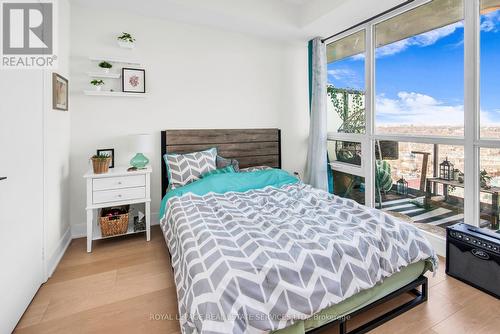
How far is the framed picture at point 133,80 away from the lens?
3.07 meters

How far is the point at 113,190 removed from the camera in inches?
106

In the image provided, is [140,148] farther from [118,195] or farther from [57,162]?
[57,162]

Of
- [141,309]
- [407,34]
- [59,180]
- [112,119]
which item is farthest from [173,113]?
[407,34]

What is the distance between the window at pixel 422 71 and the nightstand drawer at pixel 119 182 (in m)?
2.85

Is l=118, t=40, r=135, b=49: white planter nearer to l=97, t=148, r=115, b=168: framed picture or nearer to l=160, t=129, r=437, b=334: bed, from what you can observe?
l=97, t=148, r=115, b=168: framed picture

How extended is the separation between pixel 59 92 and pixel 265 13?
243 centimetres

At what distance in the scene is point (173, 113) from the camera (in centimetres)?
337

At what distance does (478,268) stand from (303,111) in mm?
2835

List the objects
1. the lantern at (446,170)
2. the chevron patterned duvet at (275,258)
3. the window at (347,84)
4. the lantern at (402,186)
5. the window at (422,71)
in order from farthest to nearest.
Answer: the window at (347,84), the lantern at (402,186), the lantern at (446,170), the window at (422,71), the chevron patterned duvet at (275,258)

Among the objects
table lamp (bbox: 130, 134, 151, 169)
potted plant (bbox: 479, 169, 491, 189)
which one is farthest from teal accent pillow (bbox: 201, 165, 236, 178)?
potted plant (bbox: 479, 169, 491, 189)

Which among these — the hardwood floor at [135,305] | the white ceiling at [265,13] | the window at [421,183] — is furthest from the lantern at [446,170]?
the white ceiling at [265,13]

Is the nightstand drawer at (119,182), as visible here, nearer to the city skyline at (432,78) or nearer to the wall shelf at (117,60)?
the wall shelf at (117,60)

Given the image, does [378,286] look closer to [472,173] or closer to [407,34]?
[472,173]

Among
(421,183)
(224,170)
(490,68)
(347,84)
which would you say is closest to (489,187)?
(421,183)
